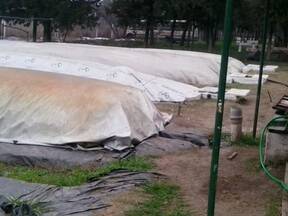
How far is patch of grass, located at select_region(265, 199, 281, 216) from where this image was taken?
5.25 m

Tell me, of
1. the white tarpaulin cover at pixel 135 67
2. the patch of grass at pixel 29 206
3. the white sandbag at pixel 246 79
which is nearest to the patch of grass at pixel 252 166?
the patch of grass at pixel 29 206

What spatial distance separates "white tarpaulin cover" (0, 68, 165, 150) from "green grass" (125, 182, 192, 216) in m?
1.77

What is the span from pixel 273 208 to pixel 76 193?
1933 millimetres

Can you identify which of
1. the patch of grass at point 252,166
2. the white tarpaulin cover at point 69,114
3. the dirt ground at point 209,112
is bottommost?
the dirt ground at point 209,112

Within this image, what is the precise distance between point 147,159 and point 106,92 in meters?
1.34

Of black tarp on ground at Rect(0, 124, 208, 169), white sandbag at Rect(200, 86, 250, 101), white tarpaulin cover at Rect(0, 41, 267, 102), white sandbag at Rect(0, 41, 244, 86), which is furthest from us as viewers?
white sandbag at Rect(0, 41, 244, 86)

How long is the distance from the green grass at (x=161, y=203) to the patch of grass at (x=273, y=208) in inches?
30.1

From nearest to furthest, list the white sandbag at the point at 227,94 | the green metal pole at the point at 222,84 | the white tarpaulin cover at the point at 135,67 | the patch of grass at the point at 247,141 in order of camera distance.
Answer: the green metal pole at the point at 222,84 < the patch of grass at the point at 247,141 < the white tarpaulin cover at the point at 135,67 < the white sandbag at the point at 227,94

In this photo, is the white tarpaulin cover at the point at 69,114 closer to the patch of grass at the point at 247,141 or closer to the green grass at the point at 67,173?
the green grass at the point at 67,173

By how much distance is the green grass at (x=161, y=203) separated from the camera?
5188mm

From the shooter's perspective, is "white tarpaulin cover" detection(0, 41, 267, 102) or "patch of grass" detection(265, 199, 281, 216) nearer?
"patch of grass" detection(265, 199, 281, 216)

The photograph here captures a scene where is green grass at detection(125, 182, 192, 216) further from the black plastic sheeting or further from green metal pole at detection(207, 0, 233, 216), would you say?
green metal pole at detection(207, 0, 233, 216)

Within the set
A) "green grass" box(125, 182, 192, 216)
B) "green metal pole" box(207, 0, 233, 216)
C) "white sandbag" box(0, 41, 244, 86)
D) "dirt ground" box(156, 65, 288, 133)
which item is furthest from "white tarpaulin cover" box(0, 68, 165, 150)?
"white sandbag" box(0, 41, 244, 86)

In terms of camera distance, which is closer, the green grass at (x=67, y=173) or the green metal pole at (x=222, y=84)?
the green metal pole at (x=222, y=84)
